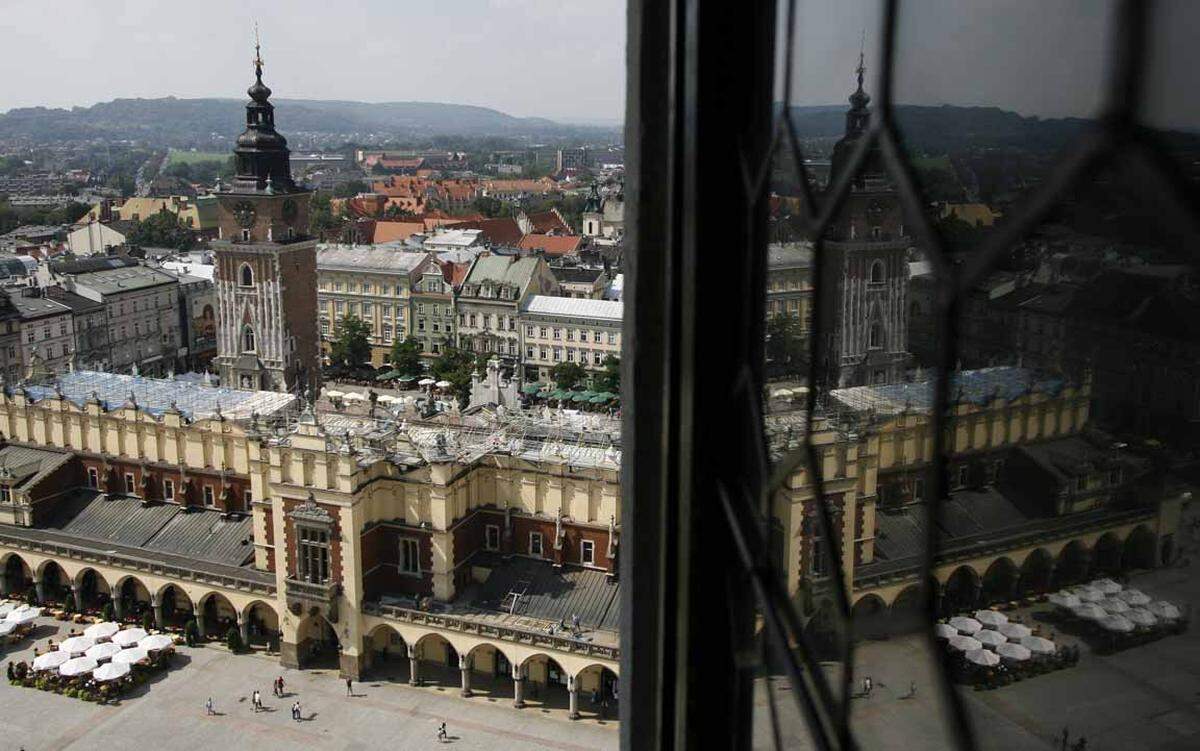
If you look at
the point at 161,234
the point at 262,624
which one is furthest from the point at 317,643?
the point at 161,234

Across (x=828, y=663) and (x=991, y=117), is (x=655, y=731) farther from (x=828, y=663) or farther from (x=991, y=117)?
(x=991, y=117)

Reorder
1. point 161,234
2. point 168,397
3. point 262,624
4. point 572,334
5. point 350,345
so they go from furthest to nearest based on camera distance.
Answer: point 161,234
point 350,345
point 572,334
point 168,397
point 262,624

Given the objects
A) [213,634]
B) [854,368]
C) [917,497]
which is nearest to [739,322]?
[854,368]

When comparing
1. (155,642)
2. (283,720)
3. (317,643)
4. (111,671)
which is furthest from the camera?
(317,643)

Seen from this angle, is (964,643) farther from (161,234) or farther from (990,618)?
(161,234)

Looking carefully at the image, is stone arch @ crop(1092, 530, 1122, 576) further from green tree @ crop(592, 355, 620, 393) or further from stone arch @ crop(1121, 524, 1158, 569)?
green tree @ crop(592, 355, 620, 393)

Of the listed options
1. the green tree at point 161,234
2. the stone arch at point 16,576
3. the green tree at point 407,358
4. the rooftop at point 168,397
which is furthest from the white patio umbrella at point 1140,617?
the green tree at point 161,234

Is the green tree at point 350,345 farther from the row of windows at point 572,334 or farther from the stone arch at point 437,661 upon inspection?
the stone arch at point 437,661

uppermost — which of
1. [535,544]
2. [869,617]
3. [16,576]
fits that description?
[869,617]
